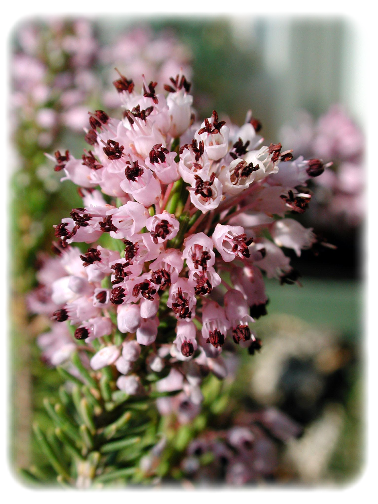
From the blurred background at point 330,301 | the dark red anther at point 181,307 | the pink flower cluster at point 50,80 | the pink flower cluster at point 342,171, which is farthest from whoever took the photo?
the pink flower cluster at point 342,171

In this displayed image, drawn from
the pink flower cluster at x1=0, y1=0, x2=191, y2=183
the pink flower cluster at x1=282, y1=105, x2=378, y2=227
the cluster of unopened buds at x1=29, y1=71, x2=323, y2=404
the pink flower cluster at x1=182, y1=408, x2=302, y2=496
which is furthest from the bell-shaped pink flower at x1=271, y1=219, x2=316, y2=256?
the pink flower cluster at x1=282, y1=105, x2=378, y2=227

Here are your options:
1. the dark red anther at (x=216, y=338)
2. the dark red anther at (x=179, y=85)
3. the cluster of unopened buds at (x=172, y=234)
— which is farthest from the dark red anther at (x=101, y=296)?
the dark red anther at (x=179, y=85)

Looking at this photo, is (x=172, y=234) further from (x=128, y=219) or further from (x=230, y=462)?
(x=230, y=462)

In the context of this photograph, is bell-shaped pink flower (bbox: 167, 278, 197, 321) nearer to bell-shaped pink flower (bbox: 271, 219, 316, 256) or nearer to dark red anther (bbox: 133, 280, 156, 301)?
dark red anther (bbox: 133, 280, 156, 301)

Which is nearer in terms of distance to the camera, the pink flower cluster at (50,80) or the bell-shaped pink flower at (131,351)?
the bell-shaped pink flower at (131,351)

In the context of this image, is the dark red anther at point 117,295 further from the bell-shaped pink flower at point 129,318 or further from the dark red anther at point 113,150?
the dark red anther at point 113,150

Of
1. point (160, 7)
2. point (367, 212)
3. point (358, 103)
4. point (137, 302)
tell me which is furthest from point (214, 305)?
point (160, 7)
